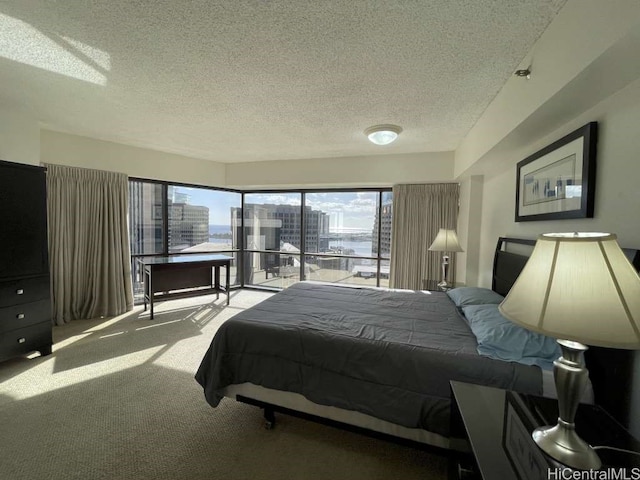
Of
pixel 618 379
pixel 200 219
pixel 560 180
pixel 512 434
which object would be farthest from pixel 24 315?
pixel 560 180

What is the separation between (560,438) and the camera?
0.93 metres

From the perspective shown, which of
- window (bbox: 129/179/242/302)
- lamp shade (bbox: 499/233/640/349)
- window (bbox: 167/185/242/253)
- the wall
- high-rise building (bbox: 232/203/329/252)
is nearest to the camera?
lamp shade (bbox: 499/233/640/349)

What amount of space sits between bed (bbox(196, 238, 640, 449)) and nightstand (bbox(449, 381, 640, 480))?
0.52 ft

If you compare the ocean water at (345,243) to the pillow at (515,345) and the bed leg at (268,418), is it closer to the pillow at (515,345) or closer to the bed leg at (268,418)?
the pillow at (515,345)

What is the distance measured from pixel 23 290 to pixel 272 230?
3.63m

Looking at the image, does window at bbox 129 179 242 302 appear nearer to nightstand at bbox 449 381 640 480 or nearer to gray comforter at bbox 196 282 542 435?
gray comforter at bbox 196 282 542 435

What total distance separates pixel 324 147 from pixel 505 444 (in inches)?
142

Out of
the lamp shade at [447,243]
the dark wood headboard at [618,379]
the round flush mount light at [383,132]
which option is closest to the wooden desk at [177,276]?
the round flush mount light at [383,132]

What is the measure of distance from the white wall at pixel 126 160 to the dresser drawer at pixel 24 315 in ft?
6.10

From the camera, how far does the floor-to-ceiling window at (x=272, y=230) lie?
4520 mm

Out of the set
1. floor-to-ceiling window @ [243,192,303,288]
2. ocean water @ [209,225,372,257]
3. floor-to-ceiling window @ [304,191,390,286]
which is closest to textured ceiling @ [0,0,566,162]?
floor-to-ceiling window @ [304,191,390,286]

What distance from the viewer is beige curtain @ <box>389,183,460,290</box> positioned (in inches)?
164

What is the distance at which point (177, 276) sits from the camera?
426 cm

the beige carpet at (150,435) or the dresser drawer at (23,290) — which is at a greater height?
the dresser drawer at (23,290)
